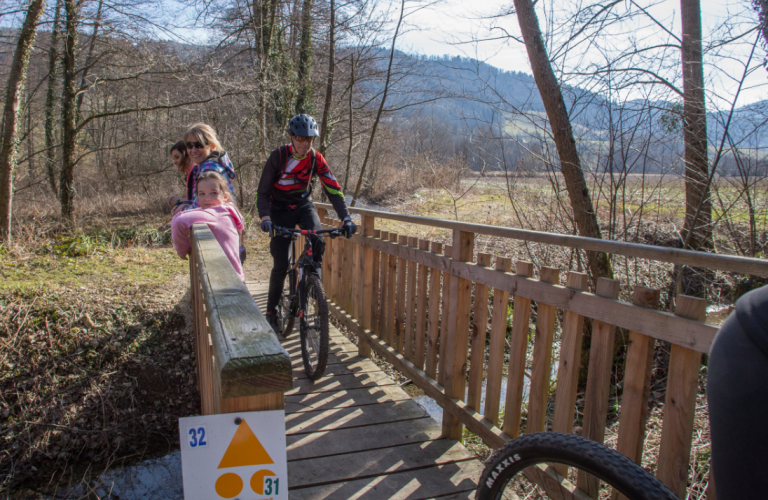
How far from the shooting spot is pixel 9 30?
9406mm

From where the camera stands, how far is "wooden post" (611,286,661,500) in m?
1.79

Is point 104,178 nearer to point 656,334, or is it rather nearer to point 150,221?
point 150,221

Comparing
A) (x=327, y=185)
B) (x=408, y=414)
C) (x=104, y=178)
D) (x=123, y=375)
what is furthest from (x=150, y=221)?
(x=408, y=414)

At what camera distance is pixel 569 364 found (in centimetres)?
214

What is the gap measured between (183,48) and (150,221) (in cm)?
587

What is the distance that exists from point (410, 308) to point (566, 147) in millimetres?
3013

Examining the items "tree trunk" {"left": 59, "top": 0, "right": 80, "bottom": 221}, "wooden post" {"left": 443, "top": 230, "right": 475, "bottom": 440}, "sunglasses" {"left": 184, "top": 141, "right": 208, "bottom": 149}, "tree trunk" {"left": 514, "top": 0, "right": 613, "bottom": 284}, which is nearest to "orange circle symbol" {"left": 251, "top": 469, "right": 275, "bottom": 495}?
"wooden post" {"left": 443, "top": 230, "right": 475, "bottom": 440}

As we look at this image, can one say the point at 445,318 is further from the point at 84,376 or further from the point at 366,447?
the point at 84,376

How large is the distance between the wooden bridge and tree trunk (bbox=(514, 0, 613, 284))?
8.10 feet

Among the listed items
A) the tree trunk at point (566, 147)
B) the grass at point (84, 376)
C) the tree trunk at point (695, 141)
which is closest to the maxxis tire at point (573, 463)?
the grass at point (84, 376)

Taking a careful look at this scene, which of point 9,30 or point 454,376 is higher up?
point 9,30

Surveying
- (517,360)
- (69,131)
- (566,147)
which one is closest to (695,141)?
(566,147)

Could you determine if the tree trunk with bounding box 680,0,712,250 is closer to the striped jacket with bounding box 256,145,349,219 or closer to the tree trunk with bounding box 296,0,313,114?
the striped jacket with bounding box 256,145,349,219

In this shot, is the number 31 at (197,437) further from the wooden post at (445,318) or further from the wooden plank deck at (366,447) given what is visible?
the wooden post at (445,318)
